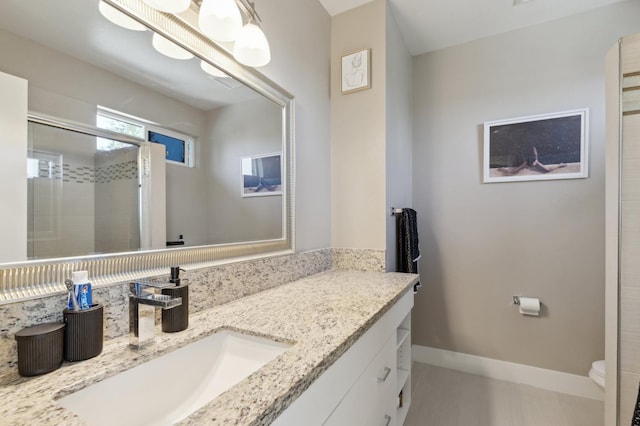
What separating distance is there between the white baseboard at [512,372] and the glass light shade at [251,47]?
7.70 ft

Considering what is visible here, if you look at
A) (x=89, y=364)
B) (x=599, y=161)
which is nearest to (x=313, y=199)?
(x=89, y=364)

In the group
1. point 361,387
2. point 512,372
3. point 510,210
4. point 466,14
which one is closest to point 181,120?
point 361,387

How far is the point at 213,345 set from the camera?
0.85m

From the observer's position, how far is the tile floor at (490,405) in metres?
1.67

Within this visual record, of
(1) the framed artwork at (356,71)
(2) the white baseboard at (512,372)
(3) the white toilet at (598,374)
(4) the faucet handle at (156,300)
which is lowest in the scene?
(2) the white baseboard at (512,372)

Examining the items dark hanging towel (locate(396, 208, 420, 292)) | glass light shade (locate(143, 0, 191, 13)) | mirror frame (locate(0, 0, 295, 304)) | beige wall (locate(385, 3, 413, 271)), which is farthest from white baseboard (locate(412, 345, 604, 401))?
glass light shade (locate(143, 0, 191, 13))

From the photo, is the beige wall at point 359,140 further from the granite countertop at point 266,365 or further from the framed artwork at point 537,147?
the framed artwork at point 537,147

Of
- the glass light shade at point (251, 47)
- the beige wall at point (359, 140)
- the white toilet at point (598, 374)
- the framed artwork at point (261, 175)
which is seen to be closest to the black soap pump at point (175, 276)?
the framed artwork at point (261, 175)

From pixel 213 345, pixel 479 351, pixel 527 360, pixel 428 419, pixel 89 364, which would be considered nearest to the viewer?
pixel 89 364

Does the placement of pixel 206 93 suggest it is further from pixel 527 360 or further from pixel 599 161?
pixel 527 360

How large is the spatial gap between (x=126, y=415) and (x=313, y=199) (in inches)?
50.7

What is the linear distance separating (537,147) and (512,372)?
160 cm

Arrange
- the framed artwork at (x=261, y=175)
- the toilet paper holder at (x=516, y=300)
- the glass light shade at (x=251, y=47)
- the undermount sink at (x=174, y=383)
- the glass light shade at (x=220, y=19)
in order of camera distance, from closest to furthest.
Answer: the undermount sink at (x=174, y=383) → the glass light shade at (x=220, y=19) → the glass light shade at (x=251, y=47) → the framed artwork at (x=261, y=175) → the toilet paper holder at (x=516, y=300)

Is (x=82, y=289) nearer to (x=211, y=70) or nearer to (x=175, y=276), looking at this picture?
(x=175, y=276)
